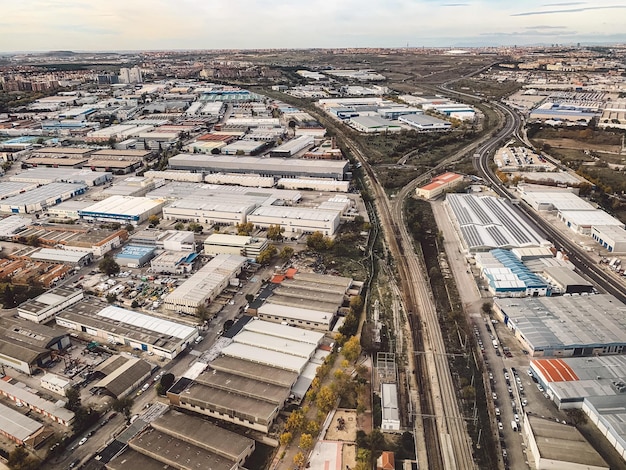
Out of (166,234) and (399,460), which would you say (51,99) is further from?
(399,460)

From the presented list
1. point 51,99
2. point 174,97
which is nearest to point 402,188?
point 174,97

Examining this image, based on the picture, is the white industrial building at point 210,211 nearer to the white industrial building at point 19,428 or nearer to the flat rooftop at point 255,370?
the flat rooftop at point 255,370

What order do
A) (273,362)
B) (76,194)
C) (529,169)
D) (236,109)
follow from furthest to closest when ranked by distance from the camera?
(236,109), (529,169), (76,194), (273,362)

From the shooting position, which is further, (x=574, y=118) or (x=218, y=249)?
(x=574, y=118)

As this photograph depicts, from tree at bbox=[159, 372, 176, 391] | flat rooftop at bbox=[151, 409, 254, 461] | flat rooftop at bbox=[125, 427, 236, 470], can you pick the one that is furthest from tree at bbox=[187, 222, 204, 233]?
flat rooftop at bbox=[125, 427, 236, 470]

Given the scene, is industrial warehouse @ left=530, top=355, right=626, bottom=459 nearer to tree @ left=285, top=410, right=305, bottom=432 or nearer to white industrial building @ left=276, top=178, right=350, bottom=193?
tree @ left=285, top=410, right=305, bottom=432

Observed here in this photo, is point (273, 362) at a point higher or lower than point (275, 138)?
lower

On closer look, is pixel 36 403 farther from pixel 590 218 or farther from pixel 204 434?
pixel 590 218
